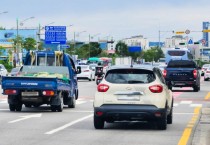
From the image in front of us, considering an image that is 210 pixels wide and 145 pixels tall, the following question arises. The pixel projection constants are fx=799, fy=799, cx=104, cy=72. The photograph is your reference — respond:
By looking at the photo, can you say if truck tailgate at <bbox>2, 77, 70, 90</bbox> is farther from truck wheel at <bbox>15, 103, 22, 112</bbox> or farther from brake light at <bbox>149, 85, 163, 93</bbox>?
brake light at <bbox>149, 85, 163, 93</bbox>

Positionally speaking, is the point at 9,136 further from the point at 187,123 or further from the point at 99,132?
the point at 187,123

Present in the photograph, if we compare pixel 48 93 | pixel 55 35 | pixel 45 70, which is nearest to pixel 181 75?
pixel 45 70

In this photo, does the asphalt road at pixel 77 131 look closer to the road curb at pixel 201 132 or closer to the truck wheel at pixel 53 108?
the road curb at pixel 201 132

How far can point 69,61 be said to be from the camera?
28922 mm

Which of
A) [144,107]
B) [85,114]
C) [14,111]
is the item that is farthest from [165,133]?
[14,111]

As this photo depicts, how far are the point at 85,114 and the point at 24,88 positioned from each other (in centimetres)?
215

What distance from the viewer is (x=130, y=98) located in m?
18.5

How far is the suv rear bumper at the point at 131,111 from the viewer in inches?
727

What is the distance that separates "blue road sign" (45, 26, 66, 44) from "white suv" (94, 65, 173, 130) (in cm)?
6644

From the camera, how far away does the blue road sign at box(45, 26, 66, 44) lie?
85.2 metres

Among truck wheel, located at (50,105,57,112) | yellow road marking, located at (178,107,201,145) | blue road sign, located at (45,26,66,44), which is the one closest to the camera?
yellow road marking, located at (178,107,201,145)

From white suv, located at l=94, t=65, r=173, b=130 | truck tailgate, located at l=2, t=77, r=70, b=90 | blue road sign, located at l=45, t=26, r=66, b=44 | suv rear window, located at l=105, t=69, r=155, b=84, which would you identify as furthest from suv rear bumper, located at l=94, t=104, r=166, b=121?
blue road sign, located at l=45, t=26, r=66, b=44

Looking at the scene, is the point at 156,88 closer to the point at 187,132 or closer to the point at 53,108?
the point at 187,132

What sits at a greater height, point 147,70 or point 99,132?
point 147,70
